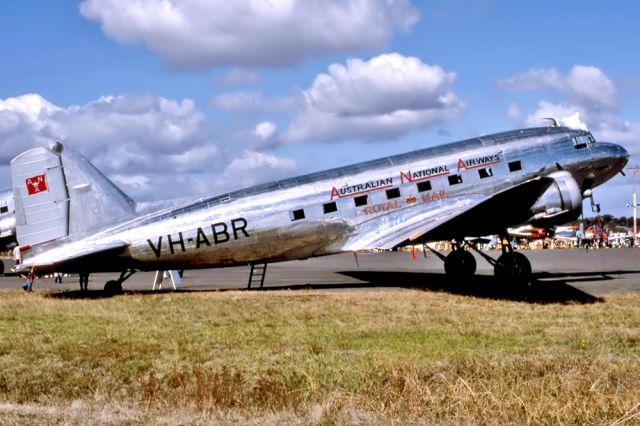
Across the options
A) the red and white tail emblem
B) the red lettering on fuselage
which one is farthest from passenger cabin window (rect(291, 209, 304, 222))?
the red and white tail emblem

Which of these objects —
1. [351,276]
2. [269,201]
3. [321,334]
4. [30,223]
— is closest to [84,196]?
[30,223]

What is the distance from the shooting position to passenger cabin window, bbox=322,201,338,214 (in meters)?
20.7

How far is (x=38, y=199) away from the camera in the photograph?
19.2 m

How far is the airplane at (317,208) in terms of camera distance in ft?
62.8

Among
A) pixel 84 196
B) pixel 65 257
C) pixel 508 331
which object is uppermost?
pixel 84 196

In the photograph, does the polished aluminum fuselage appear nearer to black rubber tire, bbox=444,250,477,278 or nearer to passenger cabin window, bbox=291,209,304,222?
passenger cabin window, bbox=291,209,304,222

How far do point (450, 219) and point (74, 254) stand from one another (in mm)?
10310

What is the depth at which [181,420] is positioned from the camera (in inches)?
262

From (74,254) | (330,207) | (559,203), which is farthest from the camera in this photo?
(330,207)

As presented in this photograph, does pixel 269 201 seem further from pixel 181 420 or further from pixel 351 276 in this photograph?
pixel 181 420

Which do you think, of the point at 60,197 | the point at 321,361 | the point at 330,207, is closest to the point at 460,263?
the point at 330,207

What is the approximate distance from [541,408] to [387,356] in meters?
3.75

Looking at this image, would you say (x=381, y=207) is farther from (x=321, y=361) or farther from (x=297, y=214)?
(x=321, y=361)

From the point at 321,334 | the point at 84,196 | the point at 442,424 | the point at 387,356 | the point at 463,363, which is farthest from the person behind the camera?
the point at 84,196
